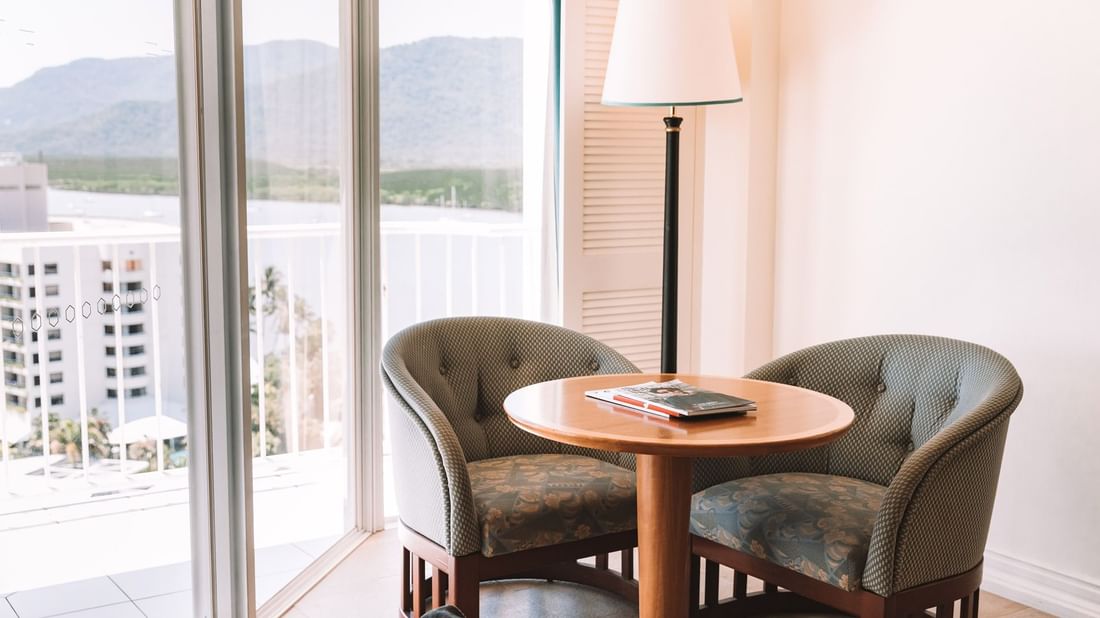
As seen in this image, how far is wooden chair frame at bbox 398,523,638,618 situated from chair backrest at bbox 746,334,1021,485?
502 millimetres

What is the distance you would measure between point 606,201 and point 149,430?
1.96 meters

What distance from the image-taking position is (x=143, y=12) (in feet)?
7.03

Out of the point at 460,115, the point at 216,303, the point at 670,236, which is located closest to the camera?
the point at 216,303

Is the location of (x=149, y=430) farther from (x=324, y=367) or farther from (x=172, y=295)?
(x=324, y=367)

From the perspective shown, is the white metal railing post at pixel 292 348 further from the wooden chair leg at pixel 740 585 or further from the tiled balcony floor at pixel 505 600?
the wooden chair leg at pixel 740 585

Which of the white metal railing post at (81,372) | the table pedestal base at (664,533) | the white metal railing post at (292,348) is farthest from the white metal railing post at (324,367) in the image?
the table pedestal base at (664,533)

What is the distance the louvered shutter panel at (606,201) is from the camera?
3641 mm

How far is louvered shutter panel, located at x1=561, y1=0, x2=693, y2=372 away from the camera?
11.9 feet

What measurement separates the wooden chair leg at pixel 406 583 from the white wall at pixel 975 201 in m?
1.69

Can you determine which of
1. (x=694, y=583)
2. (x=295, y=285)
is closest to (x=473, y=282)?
(x=295, y=285)

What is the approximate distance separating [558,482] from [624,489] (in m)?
0.17

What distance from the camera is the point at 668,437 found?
2014mm

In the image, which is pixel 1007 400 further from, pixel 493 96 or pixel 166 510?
pixel 493 96

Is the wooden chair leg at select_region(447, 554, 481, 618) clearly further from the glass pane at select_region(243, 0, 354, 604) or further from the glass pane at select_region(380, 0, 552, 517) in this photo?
the glass pane at select_region(380, 0, 552, 517)
